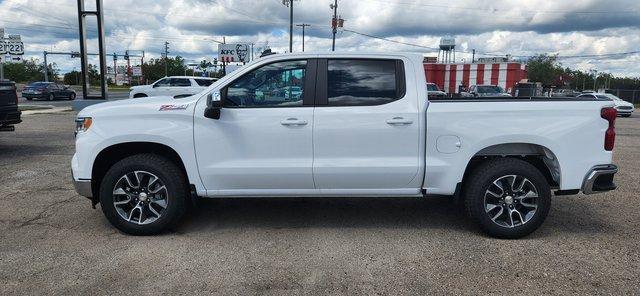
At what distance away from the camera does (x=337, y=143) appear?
471 centimetres

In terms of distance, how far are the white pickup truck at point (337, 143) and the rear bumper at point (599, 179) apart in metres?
0.01

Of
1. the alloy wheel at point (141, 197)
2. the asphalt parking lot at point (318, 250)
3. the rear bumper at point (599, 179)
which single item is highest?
the rear bumper at point (599, 179)

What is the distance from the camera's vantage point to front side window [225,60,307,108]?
4.80 meters

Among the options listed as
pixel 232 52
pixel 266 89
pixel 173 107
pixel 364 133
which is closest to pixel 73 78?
pixel 232 52

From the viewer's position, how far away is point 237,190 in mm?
4840

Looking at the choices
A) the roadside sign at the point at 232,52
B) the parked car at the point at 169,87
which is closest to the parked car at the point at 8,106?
the parked car at the point at 169,87

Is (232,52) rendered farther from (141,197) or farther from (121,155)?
(141,197)

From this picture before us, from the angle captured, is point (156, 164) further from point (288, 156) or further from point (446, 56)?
point (446, 56)

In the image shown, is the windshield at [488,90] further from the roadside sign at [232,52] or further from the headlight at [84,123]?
the headlight at [84,123]

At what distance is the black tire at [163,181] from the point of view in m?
4.78

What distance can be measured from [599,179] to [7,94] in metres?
9.60

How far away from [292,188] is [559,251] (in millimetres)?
2509

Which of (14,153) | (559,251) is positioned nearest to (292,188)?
(559,251)

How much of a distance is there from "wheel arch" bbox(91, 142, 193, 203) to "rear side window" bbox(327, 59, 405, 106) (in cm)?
164
